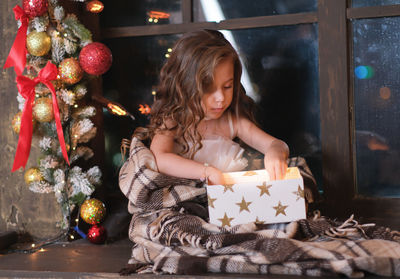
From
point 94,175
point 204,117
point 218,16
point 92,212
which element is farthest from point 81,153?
point 218,16

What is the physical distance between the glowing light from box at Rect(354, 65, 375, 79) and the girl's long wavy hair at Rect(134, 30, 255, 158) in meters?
0.40

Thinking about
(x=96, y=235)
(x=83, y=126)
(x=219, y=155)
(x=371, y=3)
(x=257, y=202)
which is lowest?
(x=96, y=235)

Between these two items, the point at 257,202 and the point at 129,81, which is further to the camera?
the point at 129,81

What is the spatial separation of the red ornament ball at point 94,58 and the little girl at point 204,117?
0.62ft

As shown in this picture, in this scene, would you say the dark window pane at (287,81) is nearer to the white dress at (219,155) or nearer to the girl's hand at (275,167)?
the white dress at (219,155)

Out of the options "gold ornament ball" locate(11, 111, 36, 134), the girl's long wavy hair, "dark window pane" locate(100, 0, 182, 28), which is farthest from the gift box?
"dark window pane" locate(100, 0, 182, 28)

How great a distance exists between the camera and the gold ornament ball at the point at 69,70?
1479 millimetres

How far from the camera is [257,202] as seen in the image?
1.18 m

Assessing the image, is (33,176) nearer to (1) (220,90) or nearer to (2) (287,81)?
(1) (220,90)

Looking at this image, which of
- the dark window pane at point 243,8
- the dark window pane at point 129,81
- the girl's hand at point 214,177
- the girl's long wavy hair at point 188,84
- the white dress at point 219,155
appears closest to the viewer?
the girl's hand at point 214,177

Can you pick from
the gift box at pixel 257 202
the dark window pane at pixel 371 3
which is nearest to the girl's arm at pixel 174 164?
the gift box at pixel 257 202

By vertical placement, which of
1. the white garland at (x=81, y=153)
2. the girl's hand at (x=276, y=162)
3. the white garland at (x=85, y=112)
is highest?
the white garland at (x=85, y=112)

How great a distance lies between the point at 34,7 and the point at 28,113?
Answer: 0.32m

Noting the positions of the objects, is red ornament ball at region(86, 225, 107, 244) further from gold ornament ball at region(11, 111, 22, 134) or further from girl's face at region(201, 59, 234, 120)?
girl's face at region(201, 59, 234, 120)
